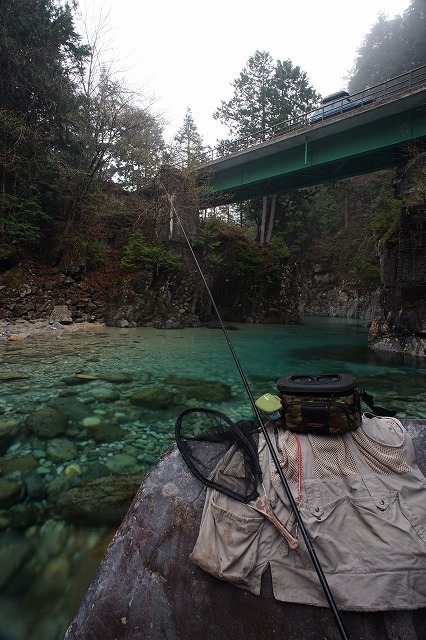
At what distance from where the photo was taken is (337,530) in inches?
59.0

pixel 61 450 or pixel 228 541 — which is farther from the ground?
pixel 228 541

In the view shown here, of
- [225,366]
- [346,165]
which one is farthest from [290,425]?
[346,165]

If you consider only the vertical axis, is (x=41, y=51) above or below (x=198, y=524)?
above

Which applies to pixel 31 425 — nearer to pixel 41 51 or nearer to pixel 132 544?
pixel 132 544

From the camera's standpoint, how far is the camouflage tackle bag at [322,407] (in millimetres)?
1923

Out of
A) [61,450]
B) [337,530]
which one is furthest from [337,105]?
[337,530]

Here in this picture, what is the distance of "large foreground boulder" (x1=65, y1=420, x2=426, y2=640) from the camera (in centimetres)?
132

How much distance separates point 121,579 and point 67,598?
1.45 feet

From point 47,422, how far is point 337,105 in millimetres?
17767

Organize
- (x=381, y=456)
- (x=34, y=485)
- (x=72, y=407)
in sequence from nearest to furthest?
(x=381, y=456) < (x=34, y=485) < (x=72, y=407)

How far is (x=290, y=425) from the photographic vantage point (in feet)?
6.59

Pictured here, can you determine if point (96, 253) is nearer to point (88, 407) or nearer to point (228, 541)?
point (88, 407)

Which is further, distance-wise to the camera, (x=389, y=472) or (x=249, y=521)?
(x=389, y=472)

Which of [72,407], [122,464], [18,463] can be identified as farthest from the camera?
[72,407]
